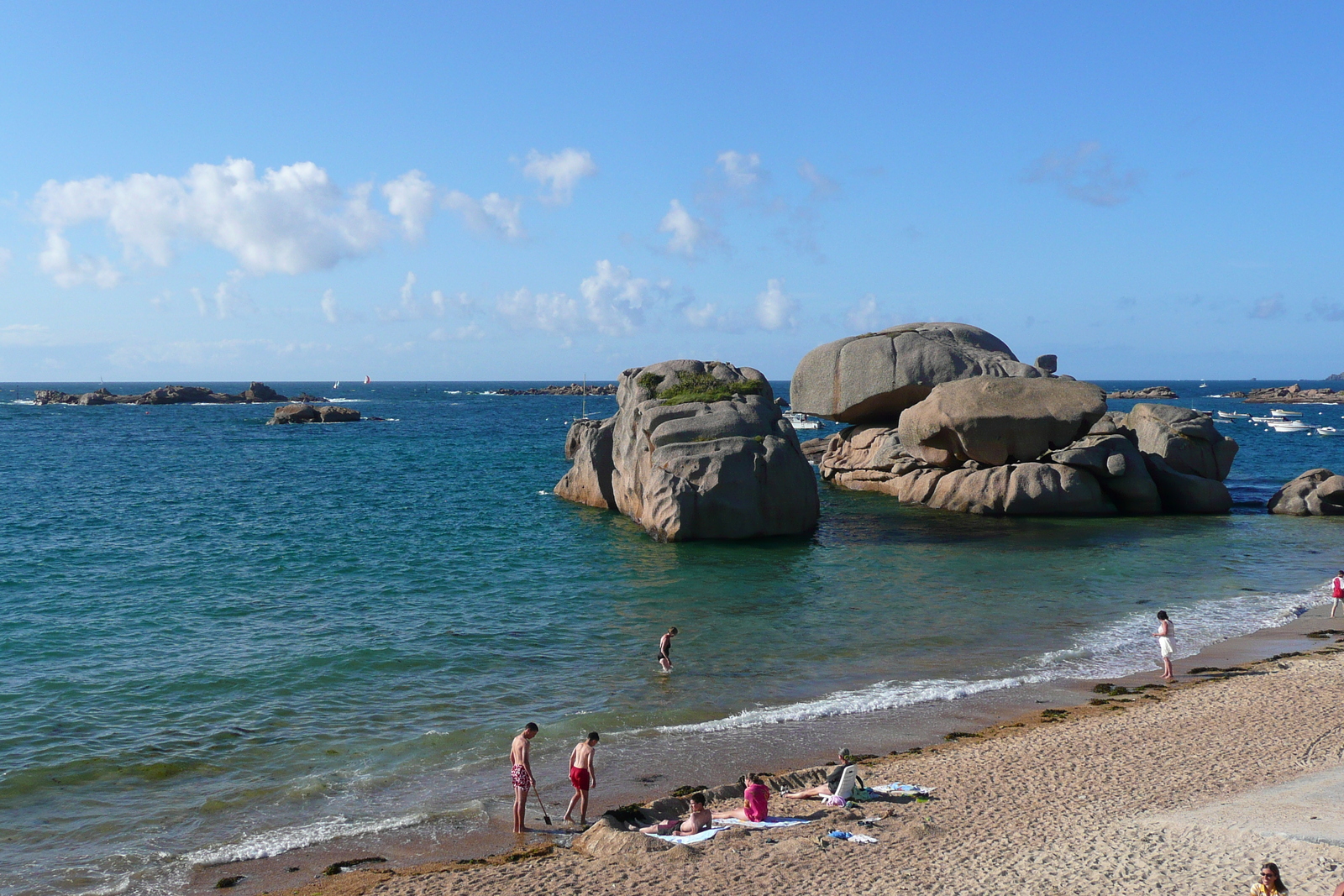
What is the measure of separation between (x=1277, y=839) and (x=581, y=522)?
2745cm

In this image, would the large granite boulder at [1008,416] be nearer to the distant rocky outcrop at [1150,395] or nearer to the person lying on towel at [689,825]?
the person lying on towel at [689,825]

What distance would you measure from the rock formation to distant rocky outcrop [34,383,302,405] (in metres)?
121

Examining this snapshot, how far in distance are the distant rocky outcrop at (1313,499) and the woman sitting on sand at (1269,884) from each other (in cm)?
3338

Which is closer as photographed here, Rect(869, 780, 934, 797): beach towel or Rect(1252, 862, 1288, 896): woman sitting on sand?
Rect(1252, 862, 1288, 896): woman sitting on sand

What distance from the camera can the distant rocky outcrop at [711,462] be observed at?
30.9 m

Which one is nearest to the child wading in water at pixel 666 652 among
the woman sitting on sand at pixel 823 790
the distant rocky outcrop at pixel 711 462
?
the woman sitting on sand at pixel 823 790

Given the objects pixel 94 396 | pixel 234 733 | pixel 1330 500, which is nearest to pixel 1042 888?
pixel 234 733

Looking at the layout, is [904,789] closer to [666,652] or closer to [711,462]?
[666,652]

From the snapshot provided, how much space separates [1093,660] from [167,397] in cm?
14146

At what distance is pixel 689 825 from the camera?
1146 centimetres

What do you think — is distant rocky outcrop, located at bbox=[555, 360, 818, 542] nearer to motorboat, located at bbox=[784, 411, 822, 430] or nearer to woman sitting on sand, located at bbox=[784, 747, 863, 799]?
woman sitting on sand, located at bbox=[784, 747, 863, 799]

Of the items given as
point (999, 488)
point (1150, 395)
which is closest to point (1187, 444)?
point (999, 488)

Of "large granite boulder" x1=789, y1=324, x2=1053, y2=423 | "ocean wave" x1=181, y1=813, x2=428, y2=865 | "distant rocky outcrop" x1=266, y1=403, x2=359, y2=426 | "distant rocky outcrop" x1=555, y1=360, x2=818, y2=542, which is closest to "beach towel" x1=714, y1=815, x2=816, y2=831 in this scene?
"ocean wave" x1=181, y1=813, x2=428, y2=865

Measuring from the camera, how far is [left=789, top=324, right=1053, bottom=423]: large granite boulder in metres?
41.9
